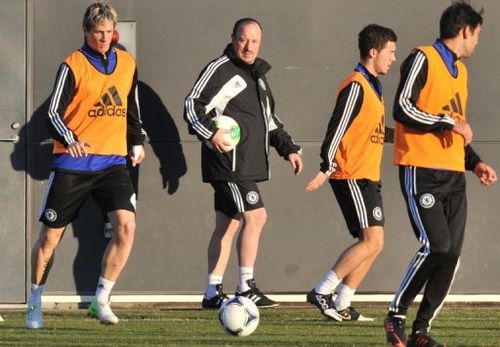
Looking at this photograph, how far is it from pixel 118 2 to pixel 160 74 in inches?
29.3

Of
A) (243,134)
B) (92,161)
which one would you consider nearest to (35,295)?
(92,161)

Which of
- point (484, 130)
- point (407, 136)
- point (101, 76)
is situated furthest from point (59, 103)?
point (484, 130)

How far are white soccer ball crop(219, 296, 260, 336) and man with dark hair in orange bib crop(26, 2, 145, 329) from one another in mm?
1480

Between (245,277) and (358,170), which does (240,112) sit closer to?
(358,170)

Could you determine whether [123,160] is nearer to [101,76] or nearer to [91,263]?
[101,76]

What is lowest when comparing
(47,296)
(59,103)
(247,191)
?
(47,296)

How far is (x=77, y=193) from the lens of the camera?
9703 millimetres

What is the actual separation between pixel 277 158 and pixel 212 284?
1.56 metres

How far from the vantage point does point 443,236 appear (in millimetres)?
7961

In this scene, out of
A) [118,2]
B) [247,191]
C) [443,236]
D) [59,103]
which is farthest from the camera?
[118,2]

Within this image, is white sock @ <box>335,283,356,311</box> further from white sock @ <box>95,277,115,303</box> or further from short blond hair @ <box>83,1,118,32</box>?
short blond hair @ <box>83,1,118,32</box>

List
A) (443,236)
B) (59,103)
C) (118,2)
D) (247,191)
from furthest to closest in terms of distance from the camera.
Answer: (118,2)
(247,191)
(59,103)
(443,236)

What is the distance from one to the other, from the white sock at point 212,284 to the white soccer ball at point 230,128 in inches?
46.1

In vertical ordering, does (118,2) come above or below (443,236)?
above
